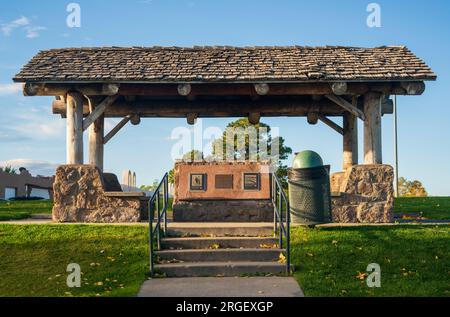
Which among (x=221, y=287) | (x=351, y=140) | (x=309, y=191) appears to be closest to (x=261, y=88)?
(x=309, y=191)

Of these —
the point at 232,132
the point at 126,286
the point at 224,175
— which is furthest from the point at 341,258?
the point at 232,132

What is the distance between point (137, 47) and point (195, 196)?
4.60m

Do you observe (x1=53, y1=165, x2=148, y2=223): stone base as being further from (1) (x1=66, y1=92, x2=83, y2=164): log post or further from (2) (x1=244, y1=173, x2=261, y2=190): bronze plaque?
(2) (x1=244, y1=173, x2=261, y2=190): bronze plaque

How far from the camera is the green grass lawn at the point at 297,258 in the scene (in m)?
7.59

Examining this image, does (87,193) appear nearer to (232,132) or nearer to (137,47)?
(137,47)

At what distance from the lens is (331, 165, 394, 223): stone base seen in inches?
481

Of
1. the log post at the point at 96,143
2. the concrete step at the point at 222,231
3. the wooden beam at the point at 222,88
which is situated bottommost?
the concrete step at the point at 222,231

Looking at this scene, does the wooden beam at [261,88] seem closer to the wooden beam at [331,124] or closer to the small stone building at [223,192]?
the small stone building at [223,192]

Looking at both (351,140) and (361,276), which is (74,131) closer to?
(351,140)

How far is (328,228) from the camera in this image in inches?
420

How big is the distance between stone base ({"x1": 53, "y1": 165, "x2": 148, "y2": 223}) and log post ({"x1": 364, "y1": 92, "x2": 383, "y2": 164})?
17.2 ft

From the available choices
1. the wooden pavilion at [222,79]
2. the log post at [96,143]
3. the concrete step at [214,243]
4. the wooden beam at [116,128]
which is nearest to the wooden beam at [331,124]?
the wooden pavilion at [222,79]

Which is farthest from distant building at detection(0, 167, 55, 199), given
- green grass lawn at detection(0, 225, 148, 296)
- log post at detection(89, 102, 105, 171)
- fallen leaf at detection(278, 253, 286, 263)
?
fallen leaf at detection(278, 253, 286, 263)

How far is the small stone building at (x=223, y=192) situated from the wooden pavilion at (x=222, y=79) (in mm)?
1733
